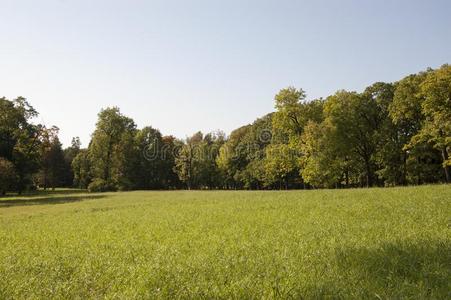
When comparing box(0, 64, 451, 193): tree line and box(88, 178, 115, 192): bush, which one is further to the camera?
box(88, 178, 115, 192): bush

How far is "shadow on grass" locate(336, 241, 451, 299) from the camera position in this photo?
24.7ft

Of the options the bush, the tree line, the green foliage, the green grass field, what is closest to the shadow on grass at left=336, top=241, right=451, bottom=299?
the green grass field

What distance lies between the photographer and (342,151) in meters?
54.1

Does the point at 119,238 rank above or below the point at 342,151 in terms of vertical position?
below

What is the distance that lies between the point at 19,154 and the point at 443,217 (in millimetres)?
67328

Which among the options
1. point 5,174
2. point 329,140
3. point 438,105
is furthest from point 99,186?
point 438,105

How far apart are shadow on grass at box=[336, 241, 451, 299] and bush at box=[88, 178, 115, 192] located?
79.1 m

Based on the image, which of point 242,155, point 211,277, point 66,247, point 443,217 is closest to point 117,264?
point 211,277

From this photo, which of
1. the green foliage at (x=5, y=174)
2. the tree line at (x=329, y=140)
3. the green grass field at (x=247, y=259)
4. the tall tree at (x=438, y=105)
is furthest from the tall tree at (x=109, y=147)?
the green grass field at (x=247, y=259)

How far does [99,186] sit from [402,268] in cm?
8122

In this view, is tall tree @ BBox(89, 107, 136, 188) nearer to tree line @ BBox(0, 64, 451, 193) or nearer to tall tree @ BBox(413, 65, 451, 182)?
tree line @ BBox(0, 64, 451, 193)

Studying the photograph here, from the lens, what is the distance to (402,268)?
907 cm

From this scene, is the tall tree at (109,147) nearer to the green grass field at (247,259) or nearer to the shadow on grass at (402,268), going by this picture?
the green grass field at (247,259)

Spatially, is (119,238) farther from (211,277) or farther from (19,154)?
(19,154)
